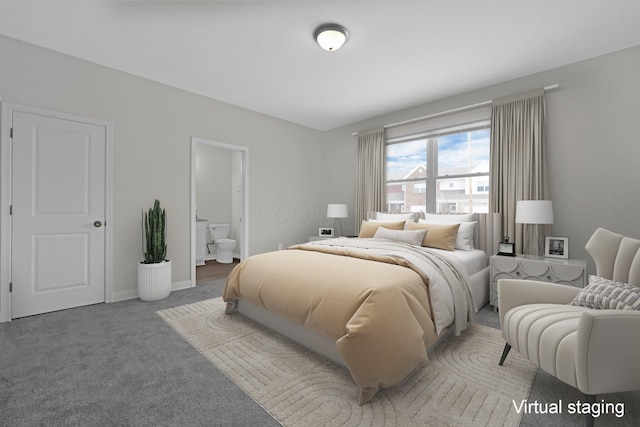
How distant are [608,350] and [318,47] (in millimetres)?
2971

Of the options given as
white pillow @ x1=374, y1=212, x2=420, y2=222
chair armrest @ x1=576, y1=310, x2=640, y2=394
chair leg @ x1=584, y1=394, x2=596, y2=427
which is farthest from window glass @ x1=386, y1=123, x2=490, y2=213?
chair leg @ x1=584, y1=394, x2=596, y2=427

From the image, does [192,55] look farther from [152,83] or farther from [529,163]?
[529,163]

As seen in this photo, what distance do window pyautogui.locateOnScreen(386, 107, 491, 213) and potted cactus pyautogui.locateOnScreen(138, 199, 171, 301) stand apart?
10.8ft

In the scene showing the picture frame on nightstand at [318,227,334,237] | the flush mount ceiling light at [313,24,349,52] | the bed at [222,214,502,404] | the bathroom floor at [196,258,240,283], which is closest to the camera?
the bed at [222,214,502,404]

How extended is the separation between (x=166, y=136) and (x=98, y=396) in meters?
2.93

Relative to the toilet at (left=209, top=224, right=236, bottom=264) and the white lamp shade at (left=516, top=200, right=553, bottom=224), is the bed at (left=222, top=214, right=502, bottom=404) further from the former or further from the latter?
the toilet at (left=209, top=224, right=236, bottom=264)

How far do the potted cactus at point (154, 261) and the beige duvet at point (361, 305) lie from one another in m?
1.35

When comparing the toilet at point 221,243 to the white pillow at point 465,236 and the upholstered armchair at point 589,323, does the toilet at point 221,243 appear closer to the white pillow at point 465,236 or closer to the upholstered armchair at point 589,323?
the white pillow at point 465,236

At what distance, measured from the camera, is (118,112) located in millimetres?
3215

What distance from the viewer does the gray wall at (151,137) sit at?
278 centimetres

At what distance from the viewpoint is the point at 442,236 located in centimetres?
318

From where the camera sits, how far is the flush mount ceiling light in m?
2.41

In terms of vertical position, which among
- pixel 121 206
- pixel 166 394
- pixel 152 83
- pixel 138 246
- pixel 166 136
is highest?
pixel 152 83

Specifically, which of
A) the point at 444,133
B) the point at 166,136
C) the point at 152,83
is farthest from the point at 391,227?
the point at 152,83
